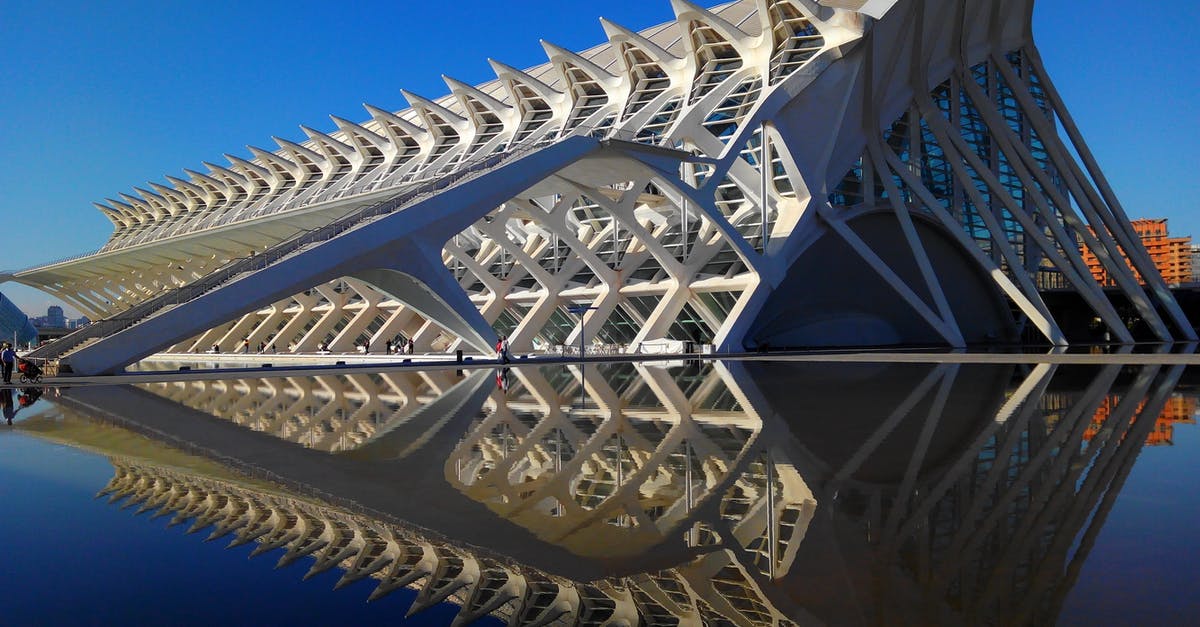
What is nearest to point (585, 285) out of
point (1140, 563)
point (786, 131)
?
point (786, 131)

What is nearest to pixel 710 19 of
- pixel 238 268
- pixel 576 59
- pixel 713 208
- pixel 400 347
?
pixel 576 59

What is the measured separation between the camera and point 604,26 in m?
32.8

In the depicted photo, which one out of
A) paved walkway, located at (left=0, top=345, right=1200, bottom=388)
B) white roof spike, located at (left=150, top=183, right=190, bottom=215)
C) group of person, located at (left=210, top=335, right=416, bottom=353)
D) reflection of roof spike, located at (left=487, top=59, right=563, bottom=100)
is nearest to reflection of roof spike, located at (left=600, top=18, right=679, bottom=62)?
reflection of roof spike, located at (left=487, top=59, right=563, bottom=100)

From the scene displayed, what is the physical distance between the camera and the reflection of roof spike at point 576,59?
35.0m

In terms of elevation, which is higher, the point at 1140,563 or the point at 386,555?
the point at 1140,563

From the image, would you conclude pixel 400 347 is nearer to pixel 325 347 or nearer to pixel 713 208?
pixel 325 347

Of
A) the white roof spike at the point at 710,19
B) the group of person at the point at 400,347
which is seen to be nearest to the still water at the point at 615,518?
the white roof spike at the point at 710,19

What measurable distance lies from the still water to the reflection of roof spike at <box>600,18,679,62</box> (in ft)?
81.8

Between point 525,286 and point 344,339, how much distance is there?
8693 mm

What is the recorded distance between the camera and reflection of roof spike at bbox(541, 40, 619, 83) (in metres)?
35.0

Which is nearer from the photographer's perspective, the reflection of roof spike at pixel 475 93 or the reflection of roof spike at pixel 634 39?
the reflection of roof spike at pixel 634 39

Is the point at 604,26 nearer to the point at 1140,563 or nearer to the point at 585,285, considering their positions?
the point at 585,285

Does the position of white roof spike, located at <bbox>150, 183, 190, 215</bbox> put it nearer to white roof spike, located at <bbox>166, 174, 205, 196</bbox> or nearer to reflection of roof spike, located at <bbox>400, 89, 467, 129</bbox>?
white roof spike, located at <bbox>166, 174, 205, 196</bbox>

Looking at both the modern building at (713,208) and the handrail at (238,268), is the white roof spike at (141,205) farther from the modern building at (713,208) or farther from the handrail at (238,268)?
the handrail at (238,268)
